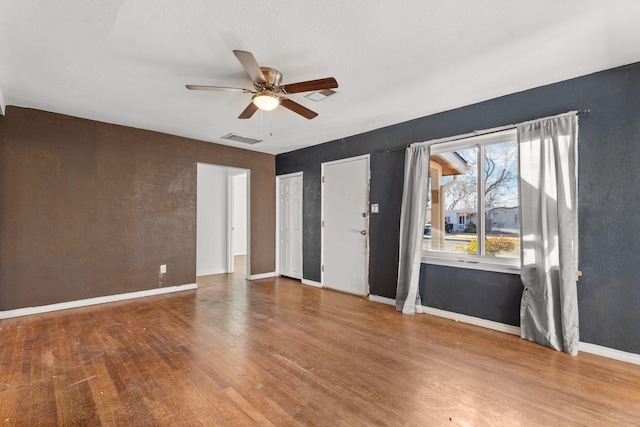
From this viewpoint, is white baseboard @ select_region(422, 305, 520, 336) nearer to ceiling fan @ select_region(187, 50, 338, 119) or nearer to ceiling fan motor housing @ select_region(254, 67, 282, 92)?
ceiling fan @ select_region(187, 50, 338, 119)

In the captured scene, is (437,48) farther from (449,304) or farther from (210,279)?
(210,279)

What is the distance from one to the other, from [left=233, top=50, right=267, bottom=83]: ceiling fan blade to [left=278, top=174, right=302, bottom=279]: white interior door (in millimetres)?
3471

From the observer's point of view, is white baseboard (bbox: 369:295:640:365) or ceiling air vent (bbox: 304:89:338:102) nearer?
white baseboard (bbox: 369:295:640:365)

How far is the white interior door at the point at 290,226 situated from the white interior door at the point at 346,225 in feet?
2.32

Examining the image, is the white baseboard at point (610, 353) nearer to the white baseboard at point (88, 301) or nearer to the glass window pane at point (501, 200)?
the glass window pane at point (501, 200)

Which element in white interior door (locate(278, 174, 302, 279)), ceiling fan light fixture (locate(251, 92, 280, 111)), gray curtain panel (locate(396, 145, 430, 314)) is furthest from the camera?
white interior door (locate(278, 174, 302, 279))

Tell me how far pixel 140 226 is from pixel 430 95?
449cm

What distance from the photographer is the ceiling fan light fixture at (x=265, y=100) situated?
2740 mm

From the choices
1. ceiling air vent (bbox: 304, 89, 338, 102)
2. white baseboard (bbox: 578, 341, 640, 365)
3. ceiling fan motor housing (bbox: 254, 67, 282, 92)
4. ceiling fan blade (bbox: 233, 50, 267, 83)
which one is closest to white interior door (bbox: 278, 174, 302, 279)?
ceiling air vent (bbox: 304, 89, 338, 102)

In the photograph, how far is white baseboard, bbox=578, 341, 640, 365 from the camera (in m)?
2.60

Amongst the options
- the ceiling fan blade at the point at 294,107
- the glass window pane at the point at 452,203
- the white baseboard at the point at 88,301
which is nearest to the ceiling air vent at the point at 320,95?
the ceiling fan blade at the point at 294,107

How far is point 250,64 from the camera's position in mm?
2234

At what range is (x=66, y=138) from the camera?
4062 millimetres

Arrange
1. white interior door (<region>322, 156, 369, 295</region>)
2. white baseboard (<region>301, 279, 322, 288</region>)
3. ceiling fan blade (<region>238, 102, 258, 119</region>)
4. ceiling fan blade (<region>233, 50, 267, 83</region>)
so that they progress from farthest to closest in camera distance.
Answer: white baseboard (<region>301, 279, 322, 288</region>), white interior door (<region>322, 156, 369, 295</region>), ceiling fan blade (<region>238, 102, 258, 119</region>), ceiling fan blade (<region>233, 50, 267, 83</region>)
